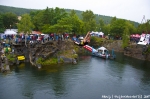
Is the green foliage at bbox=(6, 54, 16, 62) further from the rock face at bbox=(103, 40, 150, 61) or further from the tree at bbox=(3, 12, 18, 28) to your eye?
the tree at bbox=(3, 12, 18, 28)

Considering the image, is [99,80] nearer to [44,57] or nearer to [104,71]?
[104,71]

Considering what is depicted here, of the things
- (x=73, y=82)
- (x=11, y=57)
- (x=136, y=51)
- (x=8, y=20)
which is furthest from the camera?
(x=8, y=20)

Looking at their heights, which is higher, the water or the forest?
the forest

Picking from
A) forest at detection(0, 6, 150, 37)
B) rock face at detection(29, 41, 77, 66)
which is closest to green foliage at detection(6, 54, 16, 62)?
rock face at detection(29, 41, 77, 66)

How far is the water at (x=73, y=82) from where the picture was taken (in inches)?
1428

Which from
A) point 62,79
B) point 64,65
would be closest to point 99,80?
point 62,79

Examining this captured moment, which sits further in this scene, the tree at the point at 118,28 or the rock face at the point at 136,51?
the tree at the point at 118,28

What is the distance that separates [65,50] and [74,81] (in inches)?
898

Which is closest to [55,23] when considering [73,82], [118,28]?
[118,28]

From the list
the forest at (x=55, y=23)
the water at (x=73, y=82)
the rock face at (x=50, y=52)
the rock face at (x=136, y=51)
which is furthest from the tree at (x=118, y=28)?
the water at (x=73, y=82)

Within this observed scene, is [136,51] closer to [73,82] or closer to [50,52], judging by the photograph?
[50,52]

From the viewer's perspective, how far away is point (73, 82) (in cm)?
4247

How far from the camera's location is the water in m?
36.3

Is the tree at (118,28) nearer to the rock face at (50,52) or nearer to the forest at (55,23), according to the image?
the forest at (55,23)
